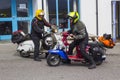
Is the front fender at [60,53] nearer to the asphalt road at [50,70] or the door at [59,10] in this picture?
the asphalt road at [50,70]

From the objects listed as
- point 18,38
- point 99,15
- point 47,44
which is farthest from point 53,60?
point 99,15

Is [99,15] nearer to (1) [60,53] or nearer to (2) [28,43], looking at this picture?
(2) [28,43]

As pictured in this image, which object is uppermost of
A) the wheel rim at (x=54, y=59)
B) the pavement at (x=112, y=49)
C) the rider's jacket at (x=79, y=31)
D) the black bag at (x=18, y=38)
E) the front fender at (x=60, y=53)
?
the rider's jacket at (x=79, y=31)

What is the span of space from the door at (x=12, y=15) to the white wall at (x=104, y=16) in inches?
128

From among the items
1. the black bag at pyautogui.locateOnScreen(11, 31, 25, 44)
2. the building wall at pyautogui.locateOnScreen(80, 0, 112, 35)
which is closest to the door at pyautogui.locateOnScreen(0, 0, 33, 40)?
the building wall at pyautogui.locateOnScreen(80, 0, 112, 35)

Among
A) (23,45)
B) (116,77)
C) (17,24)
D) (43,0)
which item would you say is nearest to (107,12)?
(43,0)

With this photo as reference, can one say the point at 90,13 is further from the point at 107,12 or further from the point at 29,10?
the point at 29,10

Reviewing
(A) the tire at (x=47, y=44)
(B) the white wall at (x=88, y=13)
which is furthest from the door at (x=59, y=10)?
(A) the tire at (x=47, y=44)

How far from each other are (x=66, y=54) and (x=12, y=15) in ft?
20.0

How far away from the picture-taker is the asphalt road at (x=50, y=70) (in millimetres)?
9055

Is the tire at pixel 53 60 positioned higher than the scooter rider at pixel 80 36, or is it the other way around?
the scooter rider at pixel 80 36

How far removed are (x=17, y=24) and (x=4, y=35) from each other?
784mm

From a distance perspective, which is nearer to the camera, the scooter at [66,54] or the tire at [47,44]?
the scooter at [66,54]

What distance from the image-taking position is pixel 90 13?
16.0 m
